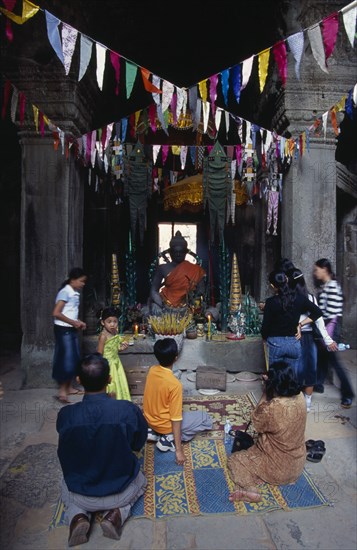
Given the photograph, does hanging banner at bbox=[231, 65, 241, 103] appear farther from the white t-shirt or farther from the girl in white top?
the white t-shirt

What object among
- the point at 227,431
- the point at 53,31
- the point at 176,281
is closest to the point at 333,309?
the point at 227,431

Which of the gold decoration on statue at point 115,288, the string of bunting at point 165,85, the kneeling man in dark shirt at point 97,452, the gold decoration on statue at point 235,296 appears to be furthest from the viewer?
the gold decoration on statue at point 115,288

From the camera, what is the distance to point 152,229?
10922 mm

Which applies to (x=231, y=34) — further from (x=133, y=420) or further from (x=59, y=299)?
(x=133, y=420)

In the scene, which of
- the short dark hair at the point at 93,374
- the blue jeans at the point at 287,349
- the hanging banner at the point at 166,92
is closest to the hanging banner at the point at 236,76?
the hanging banner at the point at 166,92

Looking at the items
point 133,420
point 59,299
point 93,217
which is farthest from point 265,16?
point 133,420

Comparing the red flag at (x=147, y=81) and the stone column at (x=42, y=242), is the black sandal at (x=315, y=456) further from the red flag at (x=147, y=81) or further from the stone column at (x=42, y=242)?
the red flag at (x=147, y=81)

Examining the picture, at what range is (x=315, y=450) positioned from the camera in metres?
4.12

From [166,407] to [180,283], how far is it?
13.2 ft

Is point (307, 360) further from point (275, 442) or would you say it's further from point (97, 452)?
point (97, 452)

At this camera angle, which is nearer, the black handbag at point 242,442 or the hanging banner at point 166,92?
the black handbag at point 242,442

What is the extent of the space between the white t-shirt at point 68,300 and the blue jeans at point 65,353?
115mm

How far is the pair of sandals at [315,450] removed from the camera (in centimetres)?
407

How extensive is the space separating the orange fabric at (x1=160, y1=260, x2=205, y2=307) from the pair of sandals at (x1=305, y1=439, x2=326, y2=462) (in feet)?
13.2
